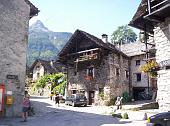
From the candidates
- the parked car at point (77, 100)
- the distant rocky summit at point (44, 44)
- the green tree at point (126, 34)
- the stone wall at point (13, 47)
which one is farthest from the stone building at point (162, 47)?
the distant rocky summit at point (44, 44)

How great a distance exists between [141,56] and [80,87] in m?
8.98

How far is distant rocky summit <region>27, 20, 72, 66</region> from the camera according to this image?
11109 cm

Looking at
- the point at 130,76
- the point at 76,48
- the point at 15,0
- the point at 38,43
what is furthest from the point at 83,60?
the point at 38,43

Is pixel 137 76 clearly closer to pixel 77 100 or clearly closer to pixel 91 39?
pixel 91 39

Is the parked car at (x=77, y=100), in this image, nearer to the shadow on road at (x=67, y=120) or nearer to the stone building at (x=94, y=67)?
the stone building at (x=94, y=67)

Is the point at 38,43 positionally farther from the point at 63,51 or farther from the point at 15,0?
the point at 15,0

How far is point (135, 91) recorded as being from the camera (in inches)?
1380

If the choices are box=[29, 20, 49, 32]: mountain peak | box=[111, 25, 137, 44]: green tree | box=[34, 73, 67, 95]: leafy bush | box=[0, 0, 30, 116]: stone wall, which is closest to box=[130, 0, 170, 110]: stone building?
box=[0, 0, 30, 116]: stone wall

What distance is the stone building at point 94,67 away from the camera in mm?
29812

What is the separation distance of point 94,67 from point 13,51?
13806 mm

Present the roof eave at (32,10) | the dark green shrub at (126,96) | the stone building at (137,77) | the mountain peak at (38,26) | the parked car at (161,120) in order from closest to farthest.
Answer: the parked car at (161,120) < the roof eave at (32,10) < the dark green shrub at (126,96) < the stone building at (137,77) < the mountain peak at (38,26)

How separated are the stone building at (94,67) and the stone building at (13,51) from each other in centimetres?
1187

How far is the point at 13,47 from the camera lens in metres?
18.6

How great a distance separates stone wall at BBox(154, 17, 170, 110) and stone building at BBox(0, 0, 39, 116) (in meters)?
9.45
